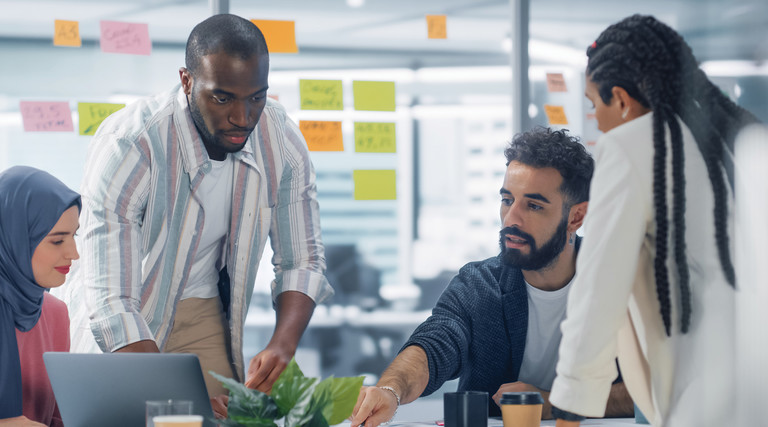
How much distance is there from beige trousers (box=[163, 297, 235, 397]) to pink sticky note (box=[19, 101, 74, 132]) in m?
0.93

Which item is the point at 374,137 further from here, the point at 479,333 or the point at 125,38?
the point at 479,333

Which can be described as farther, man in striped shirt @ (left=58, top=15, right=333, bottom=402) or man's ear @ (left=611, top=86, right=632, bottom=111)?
man in striped shirt @ (left=58, top=15, right=333, bottom=402)

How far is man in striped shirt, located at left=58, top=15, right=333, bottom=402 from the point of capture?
151 centimetres

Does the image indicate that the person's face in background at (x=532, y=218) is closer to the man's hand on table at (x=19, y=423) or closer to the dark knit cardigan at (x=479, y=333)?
the dark knit cardigan at (x=479, y=333)

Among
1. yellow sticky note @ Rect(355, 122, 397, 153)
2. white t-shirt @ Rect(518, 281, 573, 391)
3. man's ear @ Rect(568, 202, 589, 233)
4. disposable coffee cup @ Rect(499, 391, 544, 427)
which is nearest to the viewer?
disposable coffee cup @ Rect(499, 391, 544, 427)

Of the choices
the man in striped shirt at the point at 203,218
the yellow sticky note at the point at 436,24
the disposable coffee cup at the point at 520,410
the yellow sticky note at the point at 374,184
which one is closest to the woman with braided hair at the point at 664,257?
the disposable coffee cup at the point at 520,410

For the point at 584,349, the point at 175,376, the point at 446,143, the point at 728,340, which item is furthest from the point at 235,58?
the point at 446,143

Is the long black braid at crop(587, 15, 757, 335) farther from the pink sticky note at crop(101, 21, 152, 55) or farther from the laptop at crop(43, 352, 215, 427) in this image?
the pink sticky note at crop(101, 21, 152, 55)

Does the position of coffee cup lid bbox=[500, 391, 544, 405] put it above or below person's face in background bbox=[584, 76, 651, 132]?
below

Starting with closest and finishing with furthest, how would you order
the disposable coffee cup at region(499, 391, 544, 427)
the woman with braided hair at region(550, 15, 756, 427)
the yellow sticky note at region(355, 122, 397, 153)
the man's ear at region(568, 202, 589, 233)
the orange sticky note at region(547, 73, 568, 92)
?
the woman with braided hair at region(550, 15, 756, 427)
the disposable coffee cup at region(499, 391, 544, 427)
the man's ear at region(568, 202, 589, 233)
the yellow sticky note at region(355, 122, 397, 153)
the orange sticky note at region(547, 73, 568, 92)

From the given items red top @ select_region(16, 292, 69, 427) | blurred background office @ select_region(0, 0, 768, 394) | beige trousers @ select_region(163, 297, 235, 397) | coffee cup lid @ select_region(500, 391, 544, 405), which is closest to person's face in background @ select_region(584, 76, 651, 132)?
coffee cup lid @ select_region(500, 391, 544, 405)

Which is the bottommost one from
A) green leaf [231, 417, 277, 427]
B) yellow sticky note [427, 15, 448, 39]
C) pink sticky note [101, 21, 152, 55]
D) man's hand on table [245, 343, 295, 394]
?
man's hand on table [245, 343, 295, 394]

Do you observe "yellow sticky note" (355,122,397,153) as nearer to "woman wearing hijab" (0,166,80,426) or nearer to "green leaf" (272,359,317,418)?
"woman wearing hijab" (0,166,80,426)

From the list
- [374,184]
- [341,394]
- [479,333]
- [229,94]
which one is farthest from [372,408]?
[374,184]
